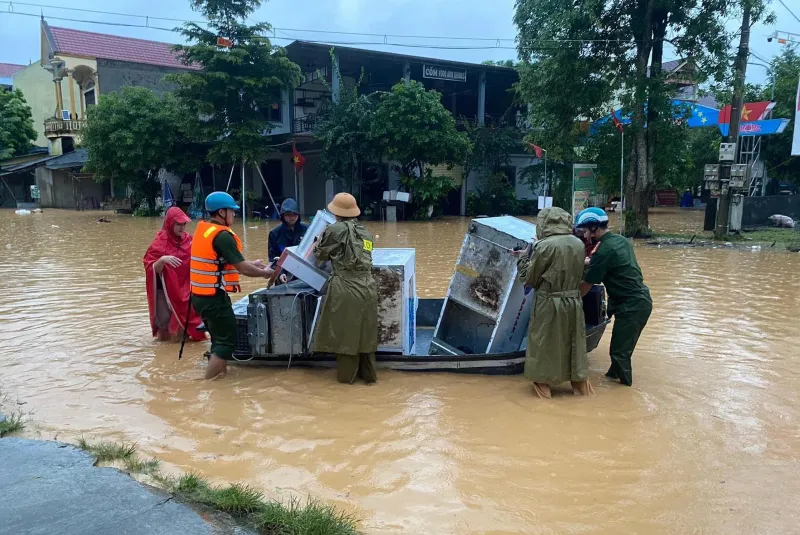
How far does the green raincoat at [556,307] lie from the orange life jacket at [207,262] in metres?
2.47

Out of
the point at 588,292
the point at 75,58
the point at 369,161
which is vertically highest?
the point at 75,58

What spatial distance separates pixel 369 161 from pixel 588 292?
19093 mm

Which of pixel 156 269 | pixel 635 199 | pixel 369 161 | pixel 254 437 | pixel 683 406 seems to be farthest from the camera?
pixel 369 161

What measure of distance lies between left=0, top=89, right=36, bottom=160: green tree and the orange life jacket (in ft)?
127

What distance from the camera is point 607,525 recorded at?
294cm

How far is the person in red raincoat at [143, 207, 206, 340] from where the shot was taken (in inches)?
239

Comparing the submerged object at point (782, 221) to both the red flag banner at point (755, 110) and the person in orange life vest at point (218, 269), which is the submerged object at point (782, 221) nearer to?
the red flag banner at point (755, 110)

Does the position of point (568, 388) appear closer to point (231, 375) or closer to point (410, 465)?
point (410, 465)

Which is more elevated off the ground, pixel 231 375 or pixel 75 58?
pixel 75 58

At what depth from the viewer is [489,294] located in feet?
16.6

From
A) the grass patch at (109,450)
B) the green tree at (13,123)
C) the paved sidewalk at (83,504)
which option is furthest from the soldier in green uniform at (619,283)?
the green tree at (13,123)

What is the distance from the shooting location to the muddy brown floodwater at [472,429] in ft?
10.2

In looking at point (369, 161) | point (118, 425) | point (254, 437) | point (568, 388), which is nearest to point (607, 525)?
point (568, 388)

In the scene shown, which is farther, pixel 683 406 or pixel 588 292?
pixel 588 292
